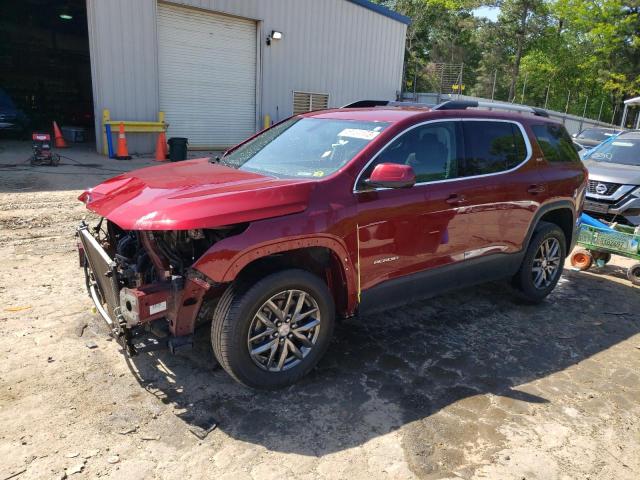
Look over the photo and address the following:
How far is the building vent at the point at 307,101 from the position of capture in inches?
691

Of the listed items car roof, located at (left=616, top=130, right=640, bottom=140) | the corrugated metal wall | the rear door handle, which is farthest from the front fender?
the corrugated metal wall

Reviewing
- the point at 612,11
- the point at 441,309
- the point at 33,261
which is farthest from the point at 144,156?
the point at 612,11

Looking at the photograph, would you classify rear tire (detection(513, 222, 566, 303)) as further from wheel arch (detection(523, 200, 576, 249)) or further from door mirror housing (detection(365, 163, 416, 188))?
door mirror housing (detection(365, 163, 416, 188))

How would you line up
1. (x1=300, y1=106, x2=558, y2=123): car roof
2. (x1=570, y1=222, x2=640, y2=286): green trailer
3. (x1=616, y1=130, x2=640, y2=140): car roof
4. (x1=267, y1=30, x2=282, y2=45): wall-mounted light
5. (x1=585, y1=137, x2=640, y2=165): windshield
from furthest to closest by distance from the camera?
(x1=267, y1=30, x2=282, y2=45): wall-mounted light < (x1=616, y1=130, x2=640, y2=140): car roof < (x1=585, y1=137, x2=640, y2=165): windshield < (x1=570, y1=222, x2=640, y2=286): green trailer < (x1=300, y1=106, x2=558, y2=123): car roof

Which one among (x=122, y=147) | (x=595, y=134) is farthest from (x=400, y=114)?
(x=595, y=134)

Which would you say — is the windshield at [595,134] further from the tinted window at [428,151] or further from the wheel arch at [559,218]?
the tinted window at [428,151]

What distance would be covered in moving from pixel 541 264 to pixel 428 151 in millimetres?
2098

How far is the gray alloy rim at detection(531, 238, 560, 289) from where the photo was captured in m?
5.11

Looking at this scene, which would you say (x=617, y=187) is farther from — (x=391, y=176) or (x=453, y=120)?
(x=391, y=176)

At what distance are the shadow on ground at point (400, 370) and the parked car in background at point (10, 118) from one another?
538 inches

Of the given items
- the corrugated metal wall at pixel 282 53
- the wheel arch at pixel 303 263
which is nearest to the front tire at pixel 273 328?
the wheel arch at pixel 303 263

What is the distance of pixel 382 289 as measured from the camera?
3.70 m

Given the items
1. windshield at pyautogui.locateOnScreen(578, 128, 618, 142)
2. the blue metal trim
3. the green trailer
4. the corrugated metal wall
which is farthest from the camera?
the blue metal trim

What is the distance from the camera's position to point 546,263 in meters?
5.18
